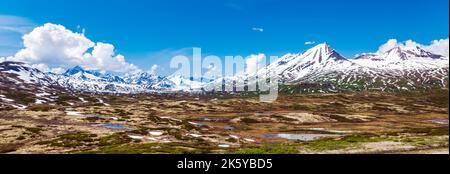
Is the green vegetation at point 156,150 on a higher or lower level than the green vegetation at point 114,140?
higher

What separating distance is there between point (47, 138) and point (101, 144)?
20.7 metres

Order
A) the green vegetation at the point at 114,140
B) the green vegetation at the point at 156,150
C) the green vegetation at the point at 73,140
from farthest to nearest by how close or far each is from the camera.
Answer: the green vegetation at the point at 114,140 → the green vegetation at the point at 73,140 → the green vegetation at the point at 156,150

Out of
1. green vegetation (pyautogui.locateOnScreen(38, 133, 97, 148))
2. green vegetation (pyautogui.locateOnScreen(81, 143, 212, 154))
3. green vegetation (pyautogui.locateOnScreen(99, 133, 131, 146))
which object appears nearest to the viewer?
green vegetation (pyautogui.locateOnScreen(81, 143, 212, 154))

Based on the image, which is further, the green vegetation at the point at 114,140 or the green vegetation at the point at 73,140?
the green vegetation at the point at 114,140

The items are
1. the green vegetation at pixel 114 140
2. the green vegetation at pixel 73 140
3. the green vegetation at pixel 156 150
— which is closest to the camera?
the green vegetation at pixel 156 150

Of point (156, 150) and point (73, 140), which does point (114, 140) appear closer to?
point (73, 140)

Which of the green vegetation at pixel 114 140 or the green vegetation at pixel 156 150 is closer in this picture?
the green vegetation at pixel 156 150

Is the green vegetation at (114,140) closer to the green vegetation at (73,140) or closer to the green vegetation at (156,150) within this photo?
the green vegetation at (73,140)

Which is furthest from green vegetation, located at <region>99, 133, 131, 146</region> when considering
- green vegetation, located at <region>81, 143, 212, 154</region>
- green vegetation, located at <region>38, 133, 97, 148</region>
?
green vegetation, located at <region>81, 143, 212, 154</region>

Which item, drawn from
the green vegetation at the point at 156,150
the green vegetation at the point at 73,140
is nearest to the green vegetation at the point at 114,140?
the green vegetation at the point at 73,140

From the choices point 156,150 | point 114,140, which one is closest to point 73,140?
point 114,140

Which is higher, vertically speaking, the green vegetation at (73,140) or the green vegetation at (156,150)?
the green vegetation at (156,150)

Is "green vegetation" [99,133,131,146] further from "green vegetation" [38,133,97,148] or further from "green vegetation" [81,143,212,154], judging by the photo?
"green vegetation" [81,143,212,154]
